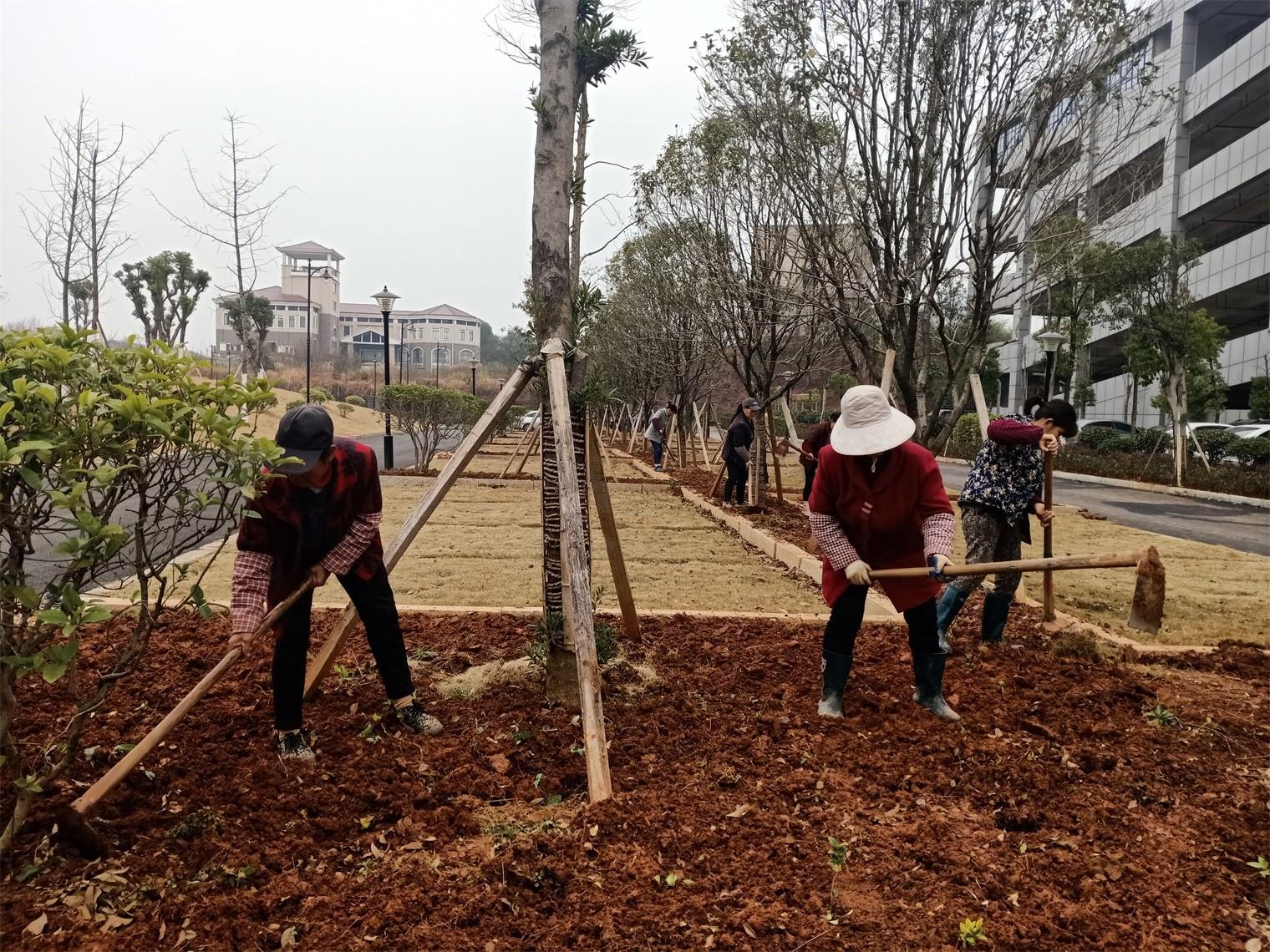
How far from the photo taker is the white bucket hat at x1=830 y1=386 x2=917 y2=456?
3.27 m

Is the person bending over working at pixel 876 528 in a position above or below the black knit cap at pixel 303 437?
below

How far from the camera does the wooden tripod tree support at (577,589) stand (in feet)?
8.68

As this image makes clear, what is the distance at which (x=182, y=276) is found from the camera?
3672cm

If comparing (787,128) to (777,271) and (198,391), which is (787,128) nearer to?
(777,271)

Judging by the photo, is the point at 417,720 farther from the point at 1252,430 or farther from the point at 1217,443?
the point at 1252,430

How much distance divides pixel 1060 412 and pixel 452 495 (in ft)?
31.6

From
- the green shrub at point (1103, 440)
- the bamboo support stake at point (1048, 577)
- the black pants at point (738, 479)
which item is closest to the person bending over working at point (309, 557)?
the bamboo support stake at point (1048, 577)

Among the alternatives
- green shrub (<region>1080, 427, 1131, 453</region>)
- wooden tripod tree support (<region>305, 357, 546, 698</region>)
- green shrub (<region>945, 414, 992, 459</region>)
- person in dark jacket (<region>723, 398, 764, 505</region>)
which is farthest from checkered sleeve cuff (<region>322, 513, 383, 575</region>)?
green shrub (<region>945, 414, 992, 459</region>)

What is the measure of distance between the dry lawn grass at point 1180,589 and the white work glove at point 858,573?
9.29 feet

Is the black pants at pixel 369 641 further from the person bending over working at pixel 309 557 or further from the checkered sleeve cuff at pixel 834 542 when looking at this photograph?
the checkered sleeve cuff at pixel 834 542

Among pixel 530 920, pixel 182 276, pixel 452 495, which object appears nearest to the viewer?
pixel 530 920

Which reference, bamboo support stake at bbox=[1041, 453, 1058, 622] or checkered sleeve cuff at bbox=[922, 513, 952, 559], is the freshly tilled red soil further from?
bamboo support stake at bbox=[1041, 453, 1058, 622]

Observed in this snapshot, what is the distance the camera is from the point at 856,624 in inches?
137

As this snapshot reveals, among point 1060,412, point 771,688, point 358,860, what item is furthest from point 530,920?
point 1060,412
